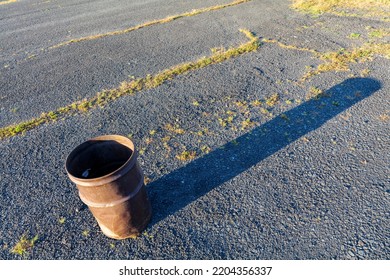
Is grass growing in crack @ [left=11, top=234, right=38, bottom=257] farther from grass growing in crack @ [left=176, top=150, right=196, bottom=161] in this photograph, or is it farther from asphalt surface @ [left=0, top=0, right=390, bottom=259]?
grass growing in crack @ [left=176, top=150, right=196, bottom=161]

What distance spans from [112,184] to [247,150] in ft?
7.31

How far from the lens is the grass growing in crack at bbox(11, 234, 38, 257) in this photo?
3.50 m

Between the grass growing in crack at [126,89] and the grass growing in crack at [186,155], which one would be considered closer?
the grass growing in crack at [186,155]

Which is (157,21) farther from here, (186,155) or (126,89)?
(186,155)

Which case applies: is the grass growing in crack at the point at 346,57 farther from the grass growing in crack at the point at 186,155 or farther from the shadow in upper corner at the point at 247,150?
the grass growing in crack at the point at 186,155

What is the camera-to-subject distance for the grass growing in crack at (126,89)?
224 inches

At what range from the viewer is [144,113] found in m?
5.61

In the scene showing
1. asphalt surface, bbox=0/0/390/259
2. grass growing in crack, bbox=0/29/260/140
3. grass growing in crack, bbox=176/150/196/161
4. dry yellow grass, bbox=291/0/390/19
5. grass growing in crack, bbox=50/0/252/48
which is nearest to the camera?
asphalt surface, bbox=0/0/390/259

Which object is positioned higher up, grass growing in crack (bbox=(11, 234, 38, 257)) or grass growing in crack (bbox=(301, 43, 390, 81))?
grass growing in crack (bbox=(301, 43, 390, 81))

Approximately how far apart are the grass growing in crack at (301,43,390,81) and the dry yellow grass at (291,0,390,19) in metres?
2.45

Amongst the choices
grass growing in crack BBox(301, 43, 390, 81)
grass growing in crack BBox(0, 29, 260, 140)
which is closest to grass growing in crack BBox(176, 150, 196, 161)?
grass growing in crack BBox(0, 29, 260, 140)

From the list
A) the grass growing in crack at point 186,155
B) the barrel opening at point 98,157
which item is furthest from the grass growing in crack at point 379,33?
the barrel opening at point 98,157

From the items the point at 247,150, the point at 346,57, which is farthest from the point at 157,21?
the point at 247,150

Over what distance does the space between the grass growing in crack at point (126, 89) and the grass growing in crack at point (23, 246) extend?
2.61m
